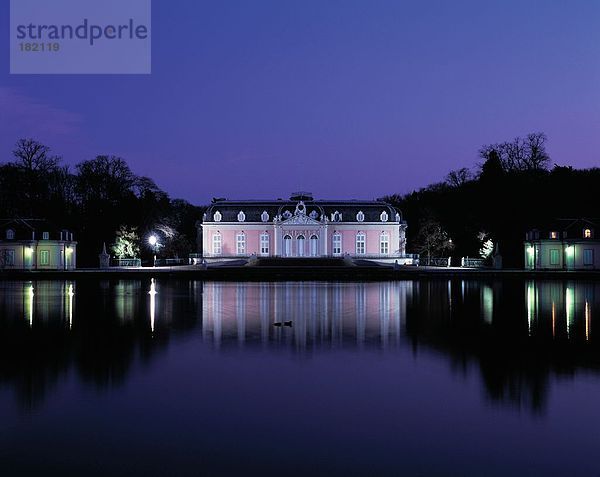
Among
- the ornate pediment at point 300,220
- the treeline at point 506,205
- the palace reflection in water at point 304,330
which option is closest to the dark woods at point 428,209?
the treeline at point 506,205

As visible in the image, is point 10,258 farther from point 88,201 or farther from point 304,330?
point 304,330

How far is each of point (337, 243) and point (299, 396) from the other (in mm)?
60596

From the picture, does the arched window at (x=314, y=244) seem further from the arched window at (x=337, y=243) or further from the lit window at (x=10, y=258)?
the lit window at (x=10, y=258)

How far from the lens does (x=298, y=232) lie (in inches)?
2744

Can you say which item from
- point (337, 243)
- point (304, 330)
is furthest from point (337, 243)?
point (304, 330)

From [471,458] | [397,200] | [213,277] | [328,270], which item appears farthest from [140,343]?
[397,200]

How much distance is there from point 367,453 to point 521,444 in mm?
1723

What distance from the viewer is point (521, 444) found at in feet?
24.8

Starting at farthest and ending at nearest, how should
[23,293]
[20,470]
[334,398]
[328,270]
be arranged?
[328,270] → [23,293] → [334,398] → [20,470]

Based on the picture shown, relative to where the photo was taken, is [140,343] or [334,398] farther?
[140,343]

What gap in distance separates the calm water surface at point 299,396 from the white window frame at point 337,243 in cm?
5041

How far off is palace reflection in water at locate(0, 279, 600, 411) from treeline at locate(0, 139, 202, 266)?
113ft

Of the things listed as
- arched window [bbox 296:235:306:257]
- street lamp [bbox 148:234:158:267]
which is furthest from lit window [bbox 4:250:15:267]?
arched window [bbox 296:235:306:257]

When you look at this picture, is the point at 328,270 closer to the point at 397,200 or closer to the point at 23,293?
the point at 23,293
